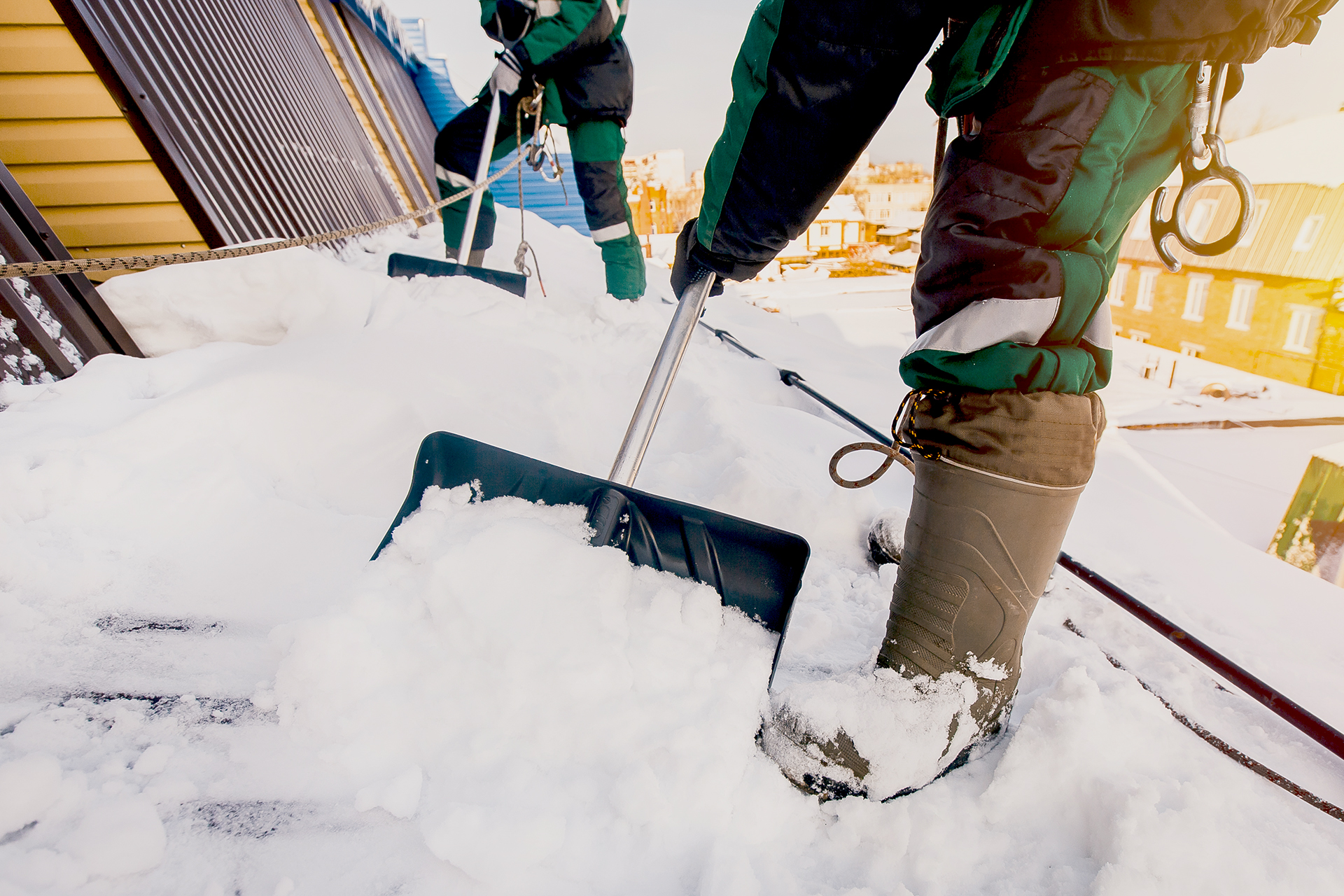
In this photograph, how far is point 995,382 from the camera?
62cm

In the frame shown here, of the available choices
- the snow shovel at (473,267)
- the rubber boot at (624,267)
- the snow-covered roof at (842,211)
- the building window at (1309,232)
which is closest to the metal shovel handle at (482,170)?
the snow shovel at (473,267)

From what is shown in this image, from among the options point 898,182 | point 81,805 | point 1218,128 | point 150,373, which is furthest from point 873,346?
point 898,182

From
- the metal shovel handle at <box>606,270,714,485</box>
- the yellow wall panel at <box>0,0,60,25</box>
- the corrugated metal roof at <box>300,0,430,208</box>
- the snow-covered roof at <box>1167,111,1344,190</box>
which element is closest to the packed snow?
the metal shovel handle at <box>606,270,714,485</box>

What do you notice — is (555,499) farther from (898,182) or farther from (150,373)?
(898,182)

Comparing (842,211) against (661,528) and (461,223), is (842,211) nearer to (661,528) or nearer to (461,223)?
(461,223)

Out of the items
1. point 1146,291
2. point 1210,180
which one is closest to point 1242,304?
point 1146,291

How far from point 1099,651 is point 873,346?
3.37 meters

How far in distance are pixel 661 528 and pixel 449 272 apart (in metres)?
1.82

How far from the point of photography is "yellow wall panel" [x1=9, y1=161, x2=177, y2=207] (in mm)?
1904

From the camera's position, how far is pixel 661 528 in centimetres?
87

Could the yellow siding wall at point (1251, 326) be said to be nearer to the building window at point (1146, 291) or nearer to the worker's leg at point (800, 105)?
the building window at point (1146, 291)

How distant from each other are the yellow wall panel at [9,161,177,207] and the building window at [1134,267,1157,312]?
11712 mm

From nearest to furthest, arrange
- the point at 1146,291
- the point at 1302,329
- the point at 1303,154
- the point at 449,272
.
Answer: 1. the point at 449,272
2. the point at 1303,154
3. the point at 1302,329
4. the point at 1146,291

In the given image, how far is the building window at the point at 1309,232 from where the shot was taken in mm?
5305
